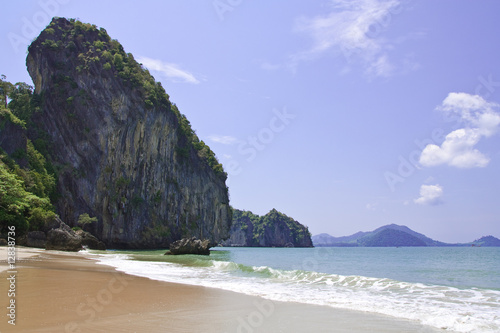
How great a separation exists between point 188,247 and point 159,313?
25887mm

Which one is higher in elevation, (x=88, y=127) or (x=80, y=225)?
(x=88, y=127)

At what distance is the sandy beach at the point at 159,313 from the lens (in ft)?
17.3

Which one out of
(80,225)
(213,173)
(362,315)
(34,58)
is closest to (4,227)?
Result: (80,225)

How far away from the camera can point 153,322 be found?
5582mm

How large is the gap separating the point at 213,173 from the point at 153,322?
2493 inches

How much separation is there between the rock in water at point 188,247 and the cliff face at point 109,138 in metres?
20.2

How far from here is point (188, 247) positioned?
103 ft

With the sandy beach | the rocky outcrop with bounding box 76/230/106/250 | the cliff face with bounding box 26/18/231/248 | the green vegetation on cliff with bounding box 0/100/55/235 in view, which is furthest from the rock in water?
the sandy beach

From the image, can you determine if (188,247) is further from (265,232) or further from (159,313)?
(265,232)

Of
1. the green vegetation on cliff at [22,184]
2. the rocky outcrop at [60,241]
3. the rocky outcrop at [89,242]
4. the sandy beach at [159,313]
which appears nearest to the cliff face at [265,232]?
the green vegetation on cliff at [22,184]

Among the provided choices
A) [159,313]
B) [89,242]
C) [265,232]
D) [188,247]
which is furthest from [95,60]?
Result: [265,232]

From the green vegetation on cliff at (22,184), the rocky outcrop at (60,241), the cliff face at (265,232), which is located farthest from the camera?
the cliff face at (265,232)

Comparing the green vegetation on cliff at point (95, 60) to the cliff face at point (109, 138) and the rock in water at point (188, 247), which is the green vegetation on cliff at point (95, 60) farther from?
the rock in water at point (188, 247)

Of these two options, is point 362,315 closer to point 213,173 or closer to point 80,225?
point 80,225
